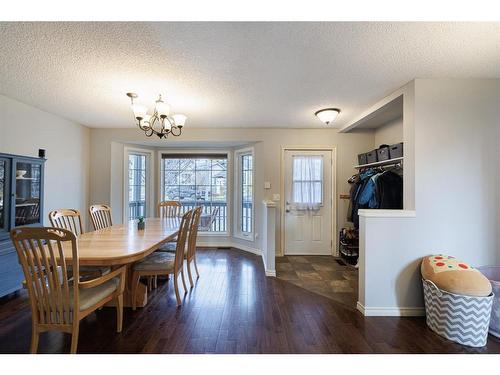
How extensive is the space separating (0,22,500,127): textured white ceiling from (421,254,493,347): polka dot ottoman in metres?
1.71

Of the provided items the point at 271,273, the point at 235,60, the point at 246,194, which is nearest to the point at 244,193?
the point at 246,194

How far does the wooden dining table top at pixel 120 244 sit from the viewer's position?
154 centimetres

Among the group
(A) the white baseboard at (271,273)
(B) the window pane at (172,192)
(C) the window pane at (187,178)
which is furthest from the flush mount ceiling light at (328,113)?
(B) the window pane at (172,192)

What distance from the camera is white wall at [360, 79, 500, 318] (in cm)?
206

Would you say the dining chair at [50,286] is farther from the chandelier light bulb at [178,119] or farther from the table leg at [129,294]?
the chandelier light bulb at [178,119]

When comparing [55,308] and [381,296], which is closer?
[55,308]

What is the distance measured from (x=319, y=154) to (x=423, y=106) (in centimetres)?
187

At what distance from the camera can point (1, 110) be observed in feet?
8.16

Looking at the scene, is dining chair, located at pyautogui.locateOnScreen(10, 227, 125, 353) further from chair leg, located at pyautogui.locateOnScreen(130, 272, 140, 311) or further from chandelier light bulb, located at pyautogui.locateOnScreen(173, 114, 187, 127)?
chandelier light bulb, located at pyautogui.locateOnScreen(173, 114, 187, 127)

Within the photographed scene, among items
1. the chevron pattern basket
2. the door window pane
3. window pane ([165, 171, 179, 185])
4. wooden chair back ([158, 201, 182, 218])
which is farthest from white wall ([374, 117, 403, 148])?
window pane ([165, 171, 179, 185])

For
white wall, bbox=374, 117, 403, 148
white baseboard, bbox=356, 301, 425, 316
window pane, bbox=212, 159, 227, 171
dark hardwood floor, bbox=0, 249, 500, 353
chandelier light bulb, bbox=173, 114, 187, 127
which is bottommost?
dark hardwood floor, bbox=0, 249, 500, 353
